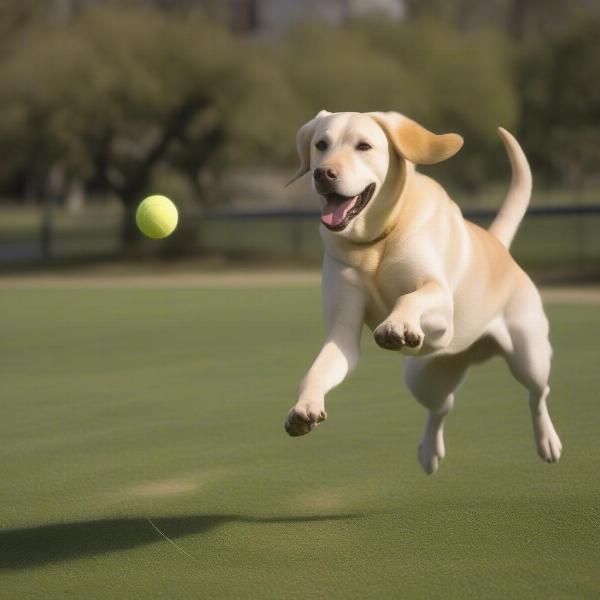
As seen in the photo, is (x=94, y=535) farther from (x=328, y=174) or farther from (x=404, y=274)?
(x=328, y=174)

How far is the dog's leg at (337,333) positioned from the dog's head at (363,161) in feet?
0.73

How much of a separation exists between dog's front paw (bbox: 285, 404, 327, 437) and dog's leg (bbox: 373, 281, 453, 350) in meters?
0.37

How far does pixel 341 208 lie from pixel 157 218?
2.02 m

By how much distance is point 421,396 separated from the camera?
22.2 feet

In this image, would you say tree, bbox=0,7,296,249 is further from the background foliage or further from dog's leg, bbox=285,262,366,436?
dog's leg, bbox=285,262,366,436

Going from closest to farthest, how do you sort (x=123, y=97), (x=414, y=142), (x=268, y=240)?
(x=414, y=142)
(x=123, y=97)
(x=268, y=240)

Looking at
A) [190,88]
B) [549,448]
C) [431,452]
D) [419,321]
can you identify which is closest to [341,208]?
[419,321]

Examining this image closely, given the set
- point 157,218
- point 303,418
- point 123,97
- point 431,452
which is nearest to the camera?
point 303,418

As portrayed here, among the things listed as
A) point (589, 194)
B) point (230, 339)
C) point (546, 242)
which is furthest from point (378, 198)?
point (589, 194)

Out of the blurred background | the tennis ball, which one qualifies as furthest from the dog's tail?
the blurred background

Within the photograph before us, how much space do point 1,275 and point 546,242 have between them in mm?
12530

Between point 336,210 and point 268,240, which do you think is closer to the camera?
point 336,210

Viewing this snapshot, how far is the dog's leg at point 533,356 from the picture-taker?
6629 mm

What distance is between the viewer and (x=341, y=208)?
5895mm
